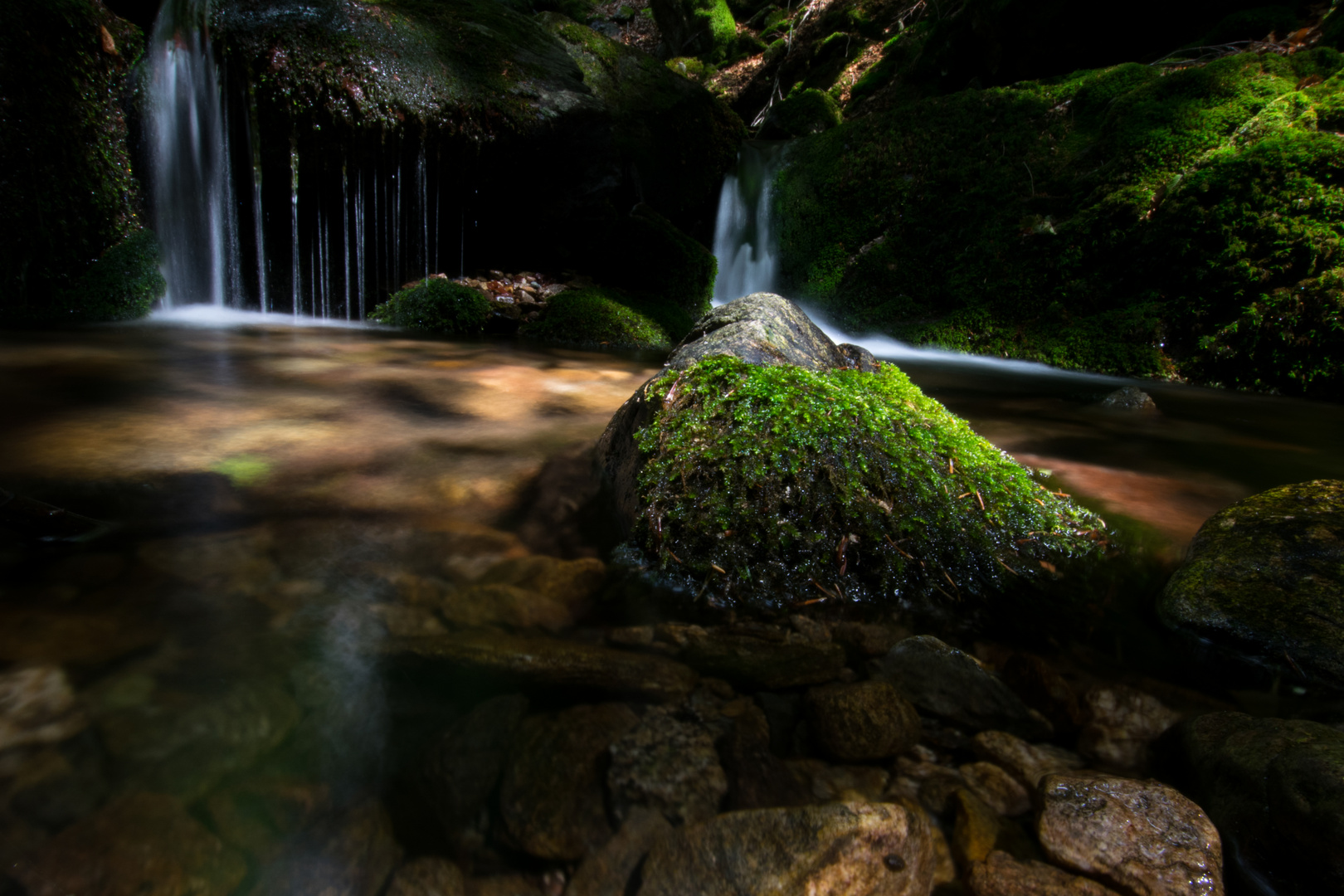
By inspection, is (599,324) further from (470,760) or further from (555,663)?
(470,760)

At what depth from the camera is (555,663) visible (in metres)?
1.71

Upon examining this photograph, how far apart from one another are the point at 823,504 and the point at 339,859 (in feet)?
5.47

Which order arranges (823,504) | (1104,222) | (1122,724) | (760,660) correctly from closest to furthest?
(1122,724)
(760,660)
(823,504)
(1104,222)

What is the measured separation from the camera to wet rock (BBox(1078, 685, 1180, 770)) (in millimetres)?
1580

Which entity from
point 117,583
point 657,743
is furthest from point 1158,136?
point 117,583

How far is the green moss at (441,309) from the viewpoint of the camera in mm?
8438

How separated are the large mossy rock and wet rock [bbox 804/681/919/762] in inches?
16.2

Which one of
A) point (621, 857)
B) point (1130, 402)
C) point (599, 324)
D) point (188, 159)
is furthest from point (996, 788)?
point (188, 159)

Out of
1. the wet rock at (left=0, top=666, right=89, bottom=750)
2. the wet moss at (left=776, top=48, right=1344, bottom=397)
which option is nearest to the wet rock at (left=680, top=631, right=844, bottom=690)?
the wet rock at (left=0, top=666, right=89, bottom=750)

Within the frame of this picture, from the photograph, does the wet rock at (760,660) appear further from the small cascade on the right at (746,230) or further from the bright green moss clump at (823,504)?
the small cascade on the right at (746,230)

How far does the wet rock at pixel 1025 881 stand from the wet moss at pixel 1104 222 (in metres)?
8.80

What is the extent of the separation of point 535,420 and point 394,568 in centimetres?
207

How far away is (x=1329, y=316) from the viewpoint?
6.95 metres

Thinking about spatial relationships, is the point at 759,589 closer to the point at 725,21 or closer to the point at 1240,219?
the point at 1240,219
